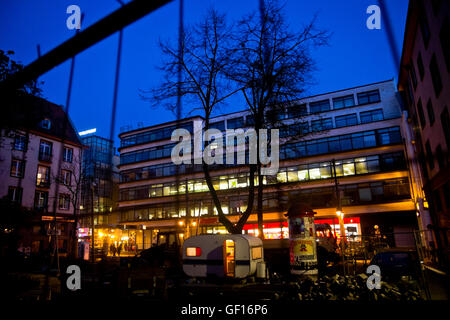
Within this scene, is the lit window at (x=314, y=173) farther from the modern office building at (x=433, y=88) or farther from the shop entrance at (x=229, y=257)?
the shop entrance at (x=229, y=257)

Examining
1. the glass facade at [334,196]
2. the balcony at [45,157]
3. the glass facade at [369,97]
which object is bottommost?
the glass facade at [334,196]

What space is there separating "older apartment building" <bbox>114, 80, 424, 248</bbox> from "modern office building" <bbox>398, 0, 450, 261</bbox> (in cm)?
827

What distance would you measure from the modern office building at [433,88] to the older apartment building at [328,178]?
8273 mm

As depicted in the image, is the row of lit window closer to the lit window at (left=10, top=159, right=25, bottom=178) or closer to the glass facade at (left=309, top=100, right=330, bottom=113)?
the glass facade at (left=309, top=100, right=330, bottom=113)

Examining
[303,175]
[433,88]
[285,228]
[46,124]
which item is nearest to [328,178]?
[303,175]

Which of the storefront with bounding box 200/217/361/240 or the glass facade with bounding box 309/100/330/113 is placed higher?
the glass facade with bounding box 309/100/330/113

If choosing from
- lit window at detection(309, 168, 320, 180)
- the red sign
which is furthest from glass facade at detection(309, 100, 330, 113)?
the red sign

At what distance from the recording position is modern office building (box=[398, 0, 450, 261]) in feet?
49.2

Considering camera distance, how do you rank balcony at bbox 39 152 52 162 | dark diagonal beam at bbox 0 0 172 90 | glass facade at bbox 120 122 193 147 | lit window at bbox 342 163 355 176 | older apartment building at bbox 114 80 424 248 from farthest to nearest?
glass facade at bbox 120 122 193 147, lit window at bbox 342 163 355 176, balcony at bbox 39 152 52 162, older apartment building at bbox 114 80 424 248, dark diagonal beam at bbox 0 0 172 90

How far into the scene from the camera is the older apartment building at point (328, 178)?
33.8 meters

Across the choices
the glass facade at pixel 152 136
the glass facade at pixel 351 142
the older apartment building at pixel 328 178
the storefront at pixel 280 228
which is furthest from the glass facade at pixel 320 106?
the glass facade at pixel 152 136

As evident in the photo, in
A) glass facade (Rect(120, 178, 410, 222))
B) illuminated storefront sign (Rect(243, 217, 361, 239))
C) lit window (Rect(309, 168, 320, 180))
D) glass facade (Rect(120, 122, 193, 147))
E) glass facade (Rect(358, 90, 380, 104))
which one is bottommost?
illuminated storefront sign (Rect(243, 217, 361, 239))

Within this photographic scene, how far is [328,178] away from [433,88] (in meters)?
20.3

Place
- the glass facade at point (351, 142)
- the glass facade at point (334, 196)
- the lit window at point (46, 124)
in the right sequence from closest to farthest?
the glass facade at point (334, 196) → the glass facade at point (351, 142) → the lit window at point (46, 124)
